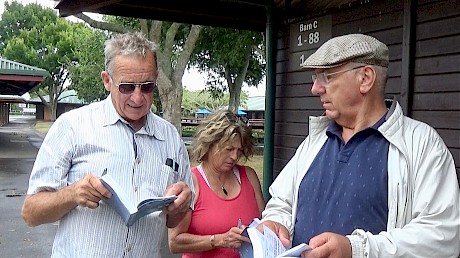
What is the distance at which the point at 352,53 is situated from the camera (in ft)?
6.33

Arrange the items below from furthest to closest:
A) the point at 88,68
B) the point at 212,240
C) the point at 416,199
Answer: the point at 88,68 → the point at 212,240 → the point at 416,199

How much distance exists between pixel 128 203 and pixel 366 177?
889mm

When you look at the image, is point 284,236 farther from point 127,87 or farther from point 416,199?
point 127,87

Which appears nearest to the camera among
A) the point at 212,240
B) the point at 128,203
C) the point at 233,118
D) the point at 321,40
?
the point at 128,203

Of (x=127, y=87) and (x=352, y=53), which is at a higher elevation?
(x=352, y=53)

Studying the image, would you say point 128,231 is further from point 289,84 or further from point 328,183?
point 289,84

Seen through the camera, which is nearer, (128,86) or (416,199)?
(416,199)

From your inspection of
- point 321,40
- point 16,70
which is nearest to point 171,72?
point 16,70

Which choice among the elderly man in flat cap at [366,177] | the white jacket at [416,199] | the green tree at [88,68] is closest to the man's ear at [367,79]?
the elderly man in flat cap at [366,177]

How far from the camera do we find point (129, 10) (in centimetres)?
450

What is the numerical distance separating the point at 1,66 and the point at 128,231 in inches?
692

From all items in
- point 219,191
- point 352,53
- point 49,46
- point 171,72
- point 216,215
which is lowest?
point 216,215

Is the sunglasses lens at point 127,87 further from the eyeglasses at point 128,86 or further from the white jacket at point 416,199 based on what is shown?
the white jacket at point 416,199

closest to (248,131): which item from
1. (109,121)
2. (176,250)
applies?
(176,250)
